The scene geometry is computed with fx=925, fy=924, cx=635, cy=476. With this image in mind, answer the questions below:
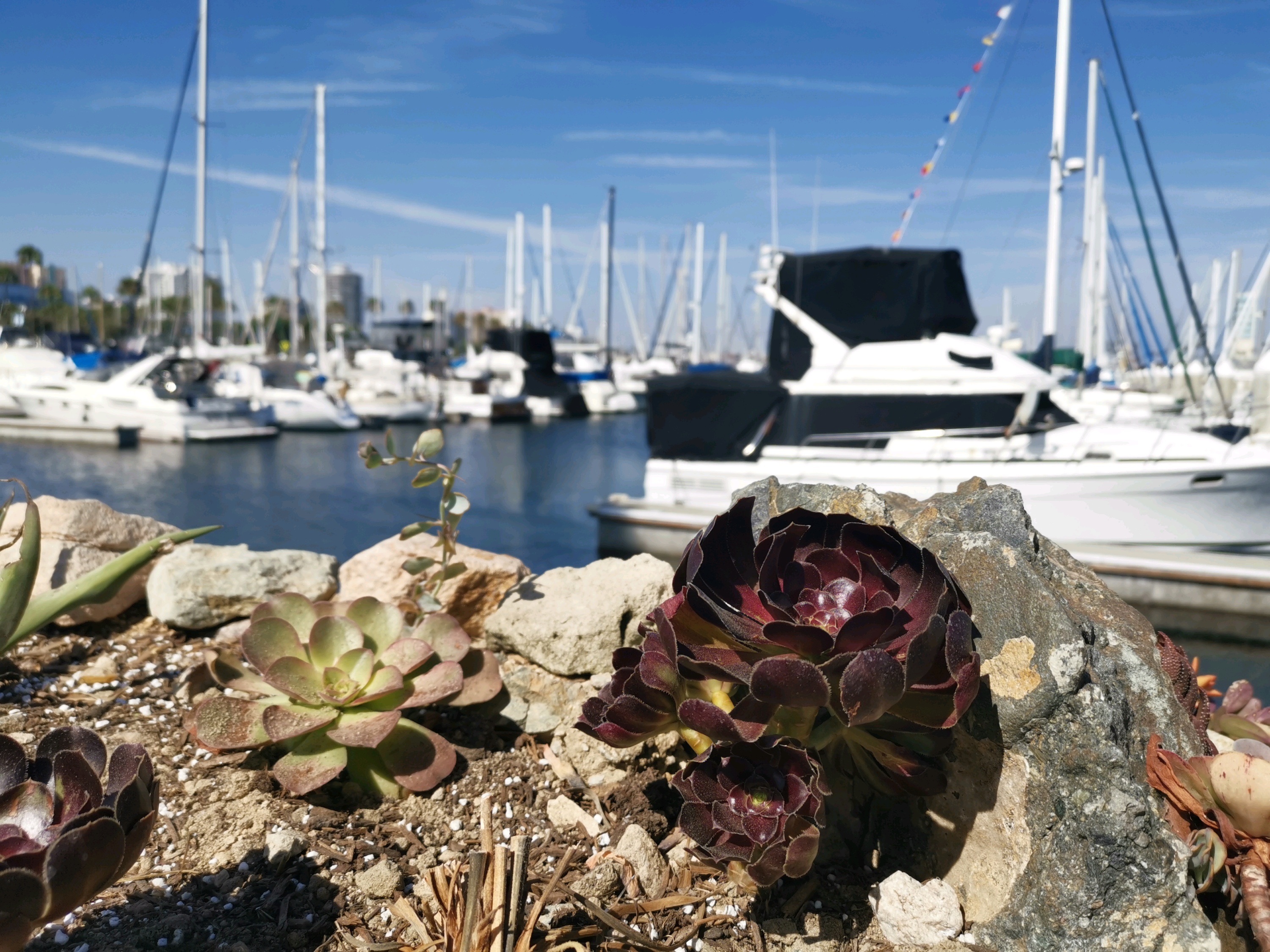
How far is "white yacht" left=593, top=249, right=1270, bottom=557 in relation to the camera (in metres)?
10.8

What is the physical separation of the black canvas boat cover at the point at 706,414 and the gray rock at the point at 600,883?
34.0 feet

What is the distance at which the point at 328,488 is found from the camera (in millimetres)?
22359

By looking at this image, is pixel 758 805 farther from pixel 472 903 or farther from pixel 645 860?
pixel 472 903

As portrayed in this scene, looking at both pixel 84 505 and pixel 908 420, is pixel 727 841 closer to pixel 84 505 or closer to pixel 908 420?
pixel 84 505

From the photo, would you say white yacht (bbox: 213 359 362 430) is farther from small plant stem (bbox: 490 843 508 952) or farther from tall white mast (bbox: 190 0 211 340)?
small plant stem (bbox: 490 843 508 952)

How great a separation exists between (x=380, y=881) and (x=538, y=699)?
75 centimetres

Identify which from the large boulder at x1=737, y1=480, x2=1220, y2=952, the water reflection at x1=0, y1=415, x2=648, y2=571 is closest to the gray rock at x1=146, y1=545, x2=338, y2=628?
the large boulder at x1=737, y1=480, x2=1220, y2=952

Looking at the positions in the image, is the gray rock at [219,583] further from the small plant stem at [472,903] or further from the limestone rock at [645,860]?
the small plant stem at [472,903]

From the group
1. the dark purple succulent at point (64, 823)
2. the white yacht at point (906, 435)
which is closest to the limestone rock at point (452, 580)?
the dark purple succulent at point (64, 823)

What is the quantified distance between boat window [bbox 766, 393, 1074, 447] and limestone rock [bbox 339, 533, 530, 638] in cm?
930

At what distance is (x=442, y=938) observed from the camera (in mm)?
1585

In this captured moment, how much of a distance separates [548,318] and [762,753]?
196 ft

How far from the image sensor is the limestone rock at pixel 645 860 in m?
1.83

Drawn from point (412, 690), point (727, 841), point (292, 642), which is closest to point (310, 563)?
point (292, 642)
